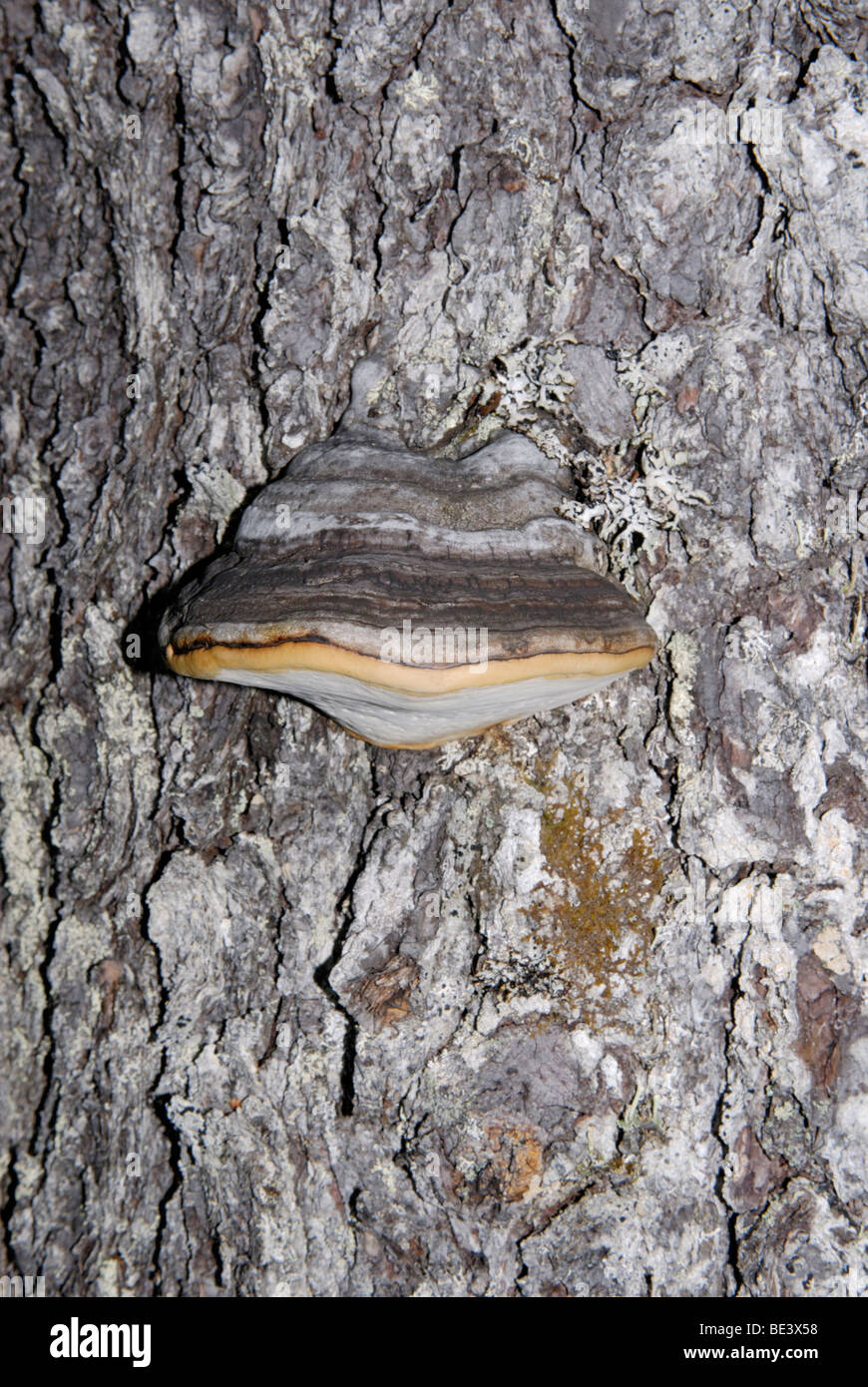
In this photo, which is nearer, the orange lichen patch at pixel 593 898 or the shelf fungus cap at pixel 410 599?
the shelf fungus cap at pixel 410 599

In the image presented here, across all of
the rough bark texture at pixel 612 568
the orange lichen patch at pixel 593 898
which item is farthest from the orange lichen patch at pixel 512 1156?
the orange lichen patch at pixel 593 898

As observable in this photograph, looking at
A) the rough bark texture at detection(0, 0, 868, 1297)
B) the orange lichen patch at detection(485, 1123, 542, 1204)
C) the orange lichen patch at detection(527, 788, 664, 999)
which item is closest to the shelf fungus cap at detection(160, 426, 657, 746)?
the rough bark texture at detection(0, 0, 868, 1297)

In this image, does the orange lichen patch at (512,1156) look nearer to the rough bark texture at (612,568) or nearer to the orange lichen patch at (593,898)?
the rough bark texture at (612,568)

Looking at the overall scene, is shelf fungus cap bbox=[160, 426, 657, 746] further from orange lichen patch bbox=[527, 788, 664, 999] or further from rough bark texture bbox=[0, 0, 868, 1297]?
orange lichen patch bbox=[527, 788, 664, 999]

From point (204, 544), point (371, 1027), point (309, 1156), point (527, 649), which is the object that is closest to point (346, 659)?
point (527, 649)

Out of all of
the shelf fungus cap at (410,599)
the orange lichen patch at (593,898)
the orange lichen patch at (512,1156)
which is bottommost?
the orange lichen patch at (512,1156)

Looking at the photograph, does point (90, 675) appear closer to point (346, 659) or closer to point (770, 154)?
point (346, 659)
